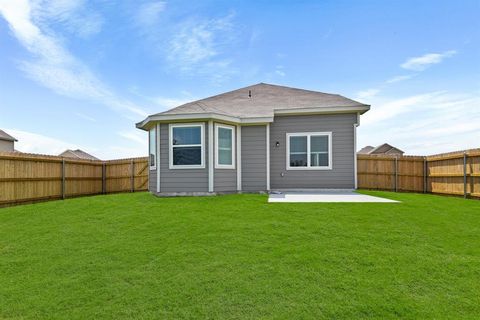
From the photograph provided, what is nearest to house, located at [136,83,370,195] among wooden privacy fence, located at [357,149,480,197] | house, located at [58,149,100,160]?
wooden privacy fence, located at [357,149,480,197]

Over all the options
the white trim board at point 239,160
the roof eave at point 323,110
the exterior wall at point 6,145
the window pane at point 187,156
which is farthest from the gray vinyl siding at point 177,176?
the exterior wall at point 6,145

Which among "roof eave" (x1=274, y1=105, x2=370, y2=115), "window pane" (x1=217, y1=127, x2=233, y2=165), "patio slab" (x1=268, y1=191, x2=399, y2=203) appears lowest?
Answer: "patio slab" (x1=268, y1=191, x2=399, y2=203)

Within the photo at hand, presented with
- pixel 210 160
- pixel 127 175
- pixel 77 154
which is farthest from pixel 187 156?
pixel 77 154

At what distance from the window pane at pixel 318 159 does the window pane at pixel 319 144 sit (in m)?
0.21

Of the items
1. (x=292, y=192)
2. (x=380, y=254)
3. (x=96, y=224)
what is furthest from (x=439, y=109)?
(x=96, y=224)

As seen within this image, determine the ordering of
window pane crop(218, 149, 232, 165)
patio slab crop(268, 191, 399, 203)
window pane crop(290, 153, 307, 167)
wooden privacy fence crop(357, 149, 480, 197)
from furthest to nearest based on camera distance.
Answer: wooden privacy fence crop(357, 149, 480, 197)
window pane crop(290, 153, 307, 167)
window pane crop(218, 149, 232, 165)
patio slab crop(268, 191, 399, 203)

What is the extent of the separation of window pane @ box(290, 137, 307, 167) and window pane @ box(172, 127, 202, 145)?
3.99 meters

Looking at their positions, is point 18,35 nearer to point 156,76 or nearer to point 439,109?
point 156,76

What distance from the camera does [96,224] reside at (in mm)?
5871

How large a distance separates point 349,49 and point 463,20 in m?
3.83

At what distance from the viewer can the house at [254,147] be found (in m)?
9.30

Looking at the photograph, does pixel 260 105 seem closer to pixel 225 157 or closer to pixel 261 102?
pixel 261 102

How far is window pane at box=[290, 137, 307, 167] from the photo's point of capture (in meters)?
10.6

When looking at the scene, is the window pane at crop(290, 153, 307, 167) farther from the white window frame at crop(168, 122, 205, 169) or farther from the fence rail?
the fence rail
